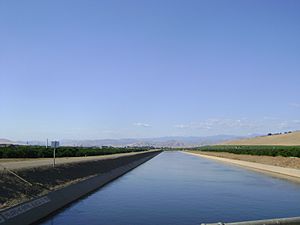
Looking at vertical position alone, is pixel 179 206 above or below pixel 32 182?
below

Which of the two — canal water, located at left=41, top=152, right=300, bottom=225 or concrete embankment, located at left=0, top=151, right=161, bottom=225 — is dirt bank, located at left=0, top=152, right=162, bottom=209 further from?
canal water, located at left=41, top=152, right=300, bottom=225

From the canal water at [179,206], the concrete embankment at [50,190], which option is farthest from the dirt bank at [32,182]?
the canal water at [179,206]

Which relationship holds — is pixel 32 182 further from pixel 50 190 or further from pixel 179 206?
pixel 179 206

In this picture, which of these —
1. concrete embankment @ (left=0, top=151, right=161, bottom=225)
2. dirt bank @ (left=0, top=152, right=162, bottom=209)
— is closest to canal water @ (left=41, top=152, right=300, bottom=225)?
concrete embankment @ (left=0, top=151, right=161, bottom=225)

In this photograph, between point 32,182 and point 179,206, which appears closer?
point 32,182

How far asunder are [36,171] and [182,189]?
1112cm

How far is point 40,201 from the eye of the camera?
1783cm

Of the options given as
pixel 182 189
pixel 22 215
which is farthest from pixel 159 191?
pixel 22 215

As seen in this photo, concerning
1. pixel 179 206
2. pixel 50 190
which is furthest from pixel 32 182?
pixel 179 206

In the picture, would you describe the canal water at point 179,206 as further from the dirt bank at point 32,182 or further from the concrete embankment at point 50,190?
the dirt bank at point 32,182

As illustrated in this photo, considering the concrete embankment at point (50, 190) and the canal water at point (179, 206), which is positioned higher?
the concrete embankment at point (50, 190)

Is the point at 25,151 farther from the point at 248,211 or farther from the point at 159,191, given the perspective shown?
the point at 248,211

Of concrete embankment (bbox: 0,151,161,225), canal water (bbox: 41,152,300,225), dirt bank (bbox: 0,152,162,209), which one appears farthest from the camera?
canal water (bbox: 41,152,300,225)

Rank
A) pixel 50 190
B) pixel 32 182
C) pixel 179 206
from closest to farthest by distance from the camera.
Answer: pixel 50 190 < pixel 32 182 < pixel 179 206
